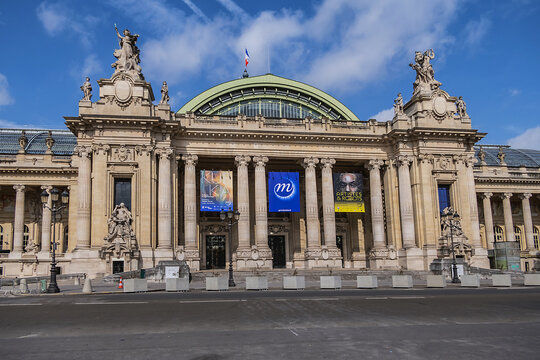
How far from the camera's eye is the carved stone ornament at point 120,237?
37781mm

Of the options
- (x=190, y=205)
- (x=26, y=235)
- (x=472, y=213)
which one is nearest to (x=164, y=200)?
(x=190, y=205)

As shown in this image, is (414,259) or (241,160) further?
(241,160)

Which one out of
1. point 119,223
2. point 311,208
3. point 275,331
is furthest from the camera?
point 311,208

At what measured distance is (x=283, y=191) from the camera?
45.1 meters

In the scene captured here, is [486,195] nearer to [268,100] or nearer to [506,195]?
[506,195]

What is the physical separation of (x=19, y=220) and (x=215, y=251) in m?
20.6

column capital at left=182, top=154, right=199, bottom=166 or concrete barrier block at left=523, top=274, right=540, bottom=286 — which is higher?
column capital at left=182, top=154, right=199, bottom=166

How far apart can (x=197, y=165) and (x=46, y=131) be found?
88.0 feet

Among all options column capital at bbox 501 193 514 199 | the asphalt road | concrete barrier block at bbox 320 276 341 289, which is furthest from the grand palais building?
the asphalt road

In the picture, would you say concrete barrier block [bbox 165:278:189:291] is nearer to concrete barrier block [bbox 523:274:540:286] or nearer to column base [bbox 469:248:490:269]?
concrete barrier block [bbox 523:274:540:286]

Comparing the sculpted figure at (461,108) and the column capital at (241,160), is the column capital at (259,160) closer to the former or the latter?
the column capital at (241,160)

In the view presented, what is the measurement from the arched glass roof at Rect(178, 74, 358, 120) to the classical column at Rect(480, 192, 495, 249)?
19.6 m

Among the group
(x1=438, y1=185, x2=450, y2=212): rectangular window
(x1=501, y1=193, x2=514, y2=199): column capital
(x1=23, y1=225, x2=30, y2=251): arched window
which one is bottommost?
(x1=23, y1=225, x2=30, y2=251): arched window

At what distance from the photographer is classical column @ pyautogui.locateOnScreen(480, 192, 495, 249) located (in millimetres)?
56125
